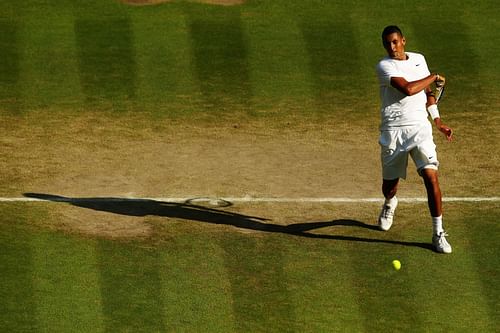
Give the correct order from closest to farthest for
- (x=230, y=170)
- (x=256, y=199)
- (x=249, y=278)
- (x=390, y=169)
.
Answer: (x=249, y=278) → (x=390, y=169) → (x=256, y=199) → (x=230, y=170)

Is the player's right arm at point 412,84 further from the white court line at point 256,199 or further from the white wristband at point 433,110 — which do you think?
the white court line at point 256,199

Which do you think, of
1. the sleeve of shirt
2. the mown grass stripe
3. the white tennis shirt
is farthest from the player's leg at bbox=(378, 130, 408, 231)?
the mown grass stripe

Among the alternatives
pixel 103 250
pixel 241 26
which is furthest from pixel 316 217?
pixel 241 26

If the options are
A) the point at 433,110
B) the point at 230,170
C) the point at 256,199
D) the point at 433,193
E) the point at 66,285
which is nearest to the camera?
the point at 66,285

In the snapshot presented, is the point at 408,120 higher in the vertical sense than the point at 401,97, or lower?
lower

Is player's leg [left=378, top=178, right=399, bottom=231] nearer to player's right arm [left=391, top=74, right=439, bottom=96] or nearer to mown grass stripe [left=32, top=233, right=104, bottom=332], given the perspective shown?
player's right arm [left=391, top=74, right=439, bottom=96]

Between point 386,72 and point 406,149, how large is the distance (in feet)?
2.95

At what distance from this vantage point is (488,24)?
21.7 metres

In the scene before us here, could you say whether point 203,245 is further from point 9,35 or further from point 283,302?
point 9,35

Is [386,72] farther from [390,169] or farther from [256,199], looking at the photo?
[256,199]

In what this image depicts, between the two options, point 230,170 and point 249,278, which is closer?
point 249,278

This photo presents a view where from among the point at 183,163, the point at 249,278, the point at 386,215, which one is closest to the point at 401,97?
the point at 386,215

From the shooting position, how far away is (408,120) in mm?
14516

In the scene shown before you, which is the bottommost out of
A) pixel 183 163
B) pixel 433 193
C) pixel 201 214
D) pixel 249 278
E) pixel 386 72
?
pixel 249 278
